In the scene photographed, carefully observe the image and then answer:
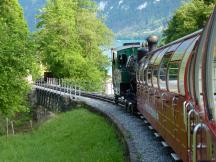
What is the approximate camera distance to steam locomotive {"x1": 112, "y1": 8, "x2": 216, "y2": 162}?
502 centimetres

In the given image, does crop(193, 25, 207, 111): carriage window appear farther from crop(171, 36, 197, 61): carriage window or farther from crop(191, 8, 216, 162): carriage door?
crop(171, 36, 197, 61): carriage window

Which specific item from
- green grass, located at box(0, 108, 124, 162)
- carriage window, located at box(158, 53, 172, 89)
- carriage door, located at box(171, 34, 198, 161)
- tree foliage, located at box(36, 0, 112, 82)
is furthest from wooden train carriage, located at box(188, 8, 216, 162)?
tree foliage, located at box(36, 0, 112, 82)

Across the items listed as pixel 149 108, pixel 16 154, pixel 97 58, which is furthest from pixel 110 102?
pixel 97 58

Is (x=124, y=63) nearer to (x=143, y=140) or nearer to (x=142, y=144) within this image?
(x=143, y=140)

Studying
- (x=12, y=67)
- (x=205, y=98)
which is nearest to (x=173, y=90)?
(x=205, y=98)

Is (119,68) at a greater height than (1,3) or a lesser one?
lesser

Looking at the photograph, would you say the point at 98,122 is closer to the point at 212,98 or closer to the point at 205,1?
the point at 212,98

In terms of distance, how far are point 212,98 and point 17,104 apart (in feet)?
89.3

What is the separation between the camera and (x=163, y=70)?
34.4ft

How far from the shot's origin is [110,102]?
1190 inches

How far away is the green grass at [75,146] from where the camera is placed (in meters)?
14.5

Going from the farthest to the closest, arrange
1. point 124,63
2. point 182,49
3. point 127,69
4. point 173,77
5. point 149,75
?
point 124,63 → point 127,69 → point 149,75 → point 173,77 → point 182,49

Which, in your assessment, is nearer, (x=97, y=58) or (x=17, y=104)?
(x=17, y=104)

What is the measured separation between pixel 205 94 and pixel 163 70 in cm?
548
